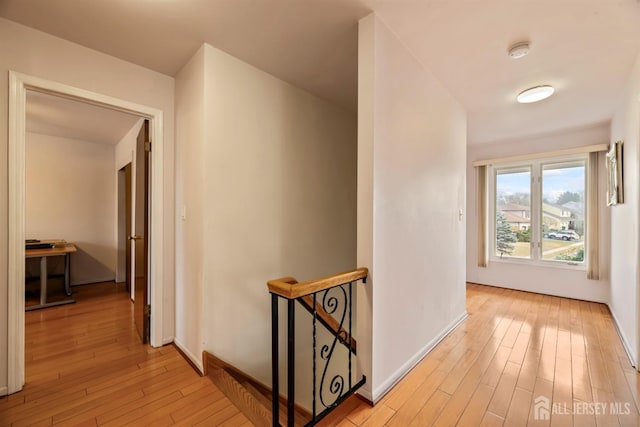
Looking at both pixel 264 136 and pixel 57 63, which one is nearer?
pixel 57 63

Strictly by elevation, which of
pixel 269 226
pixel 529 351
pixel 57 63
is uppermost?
pixel 57 63

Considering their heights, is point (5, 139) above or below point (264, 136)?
below

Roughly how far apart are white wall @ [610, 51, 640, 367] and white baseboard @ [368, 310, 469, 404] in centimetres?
137

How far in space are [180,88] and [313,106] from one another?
130 cm

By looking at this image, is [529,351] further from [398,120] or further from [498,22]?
[498,22]

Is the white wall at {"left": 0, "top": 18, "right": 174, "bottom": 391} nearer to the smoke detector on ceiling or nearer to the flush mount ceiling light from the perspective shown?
the smoke detector on ceiling

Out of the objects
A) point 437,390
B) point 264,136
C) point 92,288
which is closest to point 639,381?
point 437,390

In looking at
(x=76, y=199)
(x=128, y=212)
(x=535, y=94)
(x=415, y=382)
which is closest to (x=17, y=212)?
(x=128, y=212)

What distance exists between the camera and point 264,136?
7.97 feet

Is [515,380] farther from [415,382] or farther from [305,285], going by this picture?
[305,285]

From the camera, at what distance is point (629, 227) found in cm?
243

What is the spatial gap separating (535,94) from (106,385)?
442 cm

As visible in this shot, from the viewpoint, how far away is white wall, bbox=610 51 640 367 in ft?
7.06

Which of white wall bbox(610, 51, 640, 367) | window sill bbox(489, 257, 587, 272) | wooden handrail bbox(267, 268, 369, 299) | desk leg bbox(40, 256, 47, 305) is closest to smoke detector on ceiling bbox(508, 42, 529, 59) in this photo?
white wall bbox(610, 51, 640, 367)
